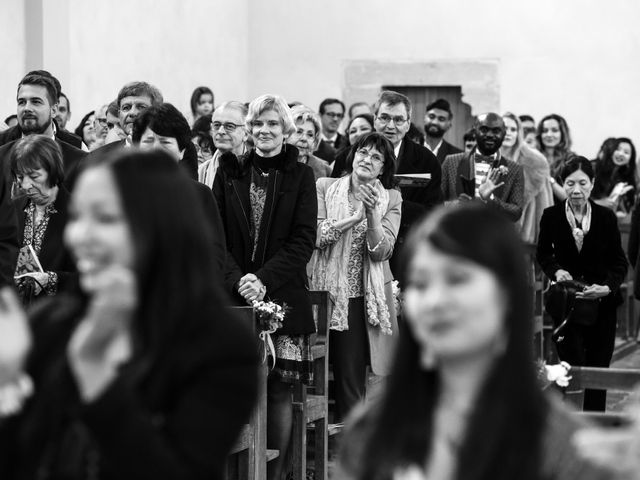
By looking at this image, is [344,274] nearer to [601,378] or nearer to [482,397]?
[601,378]

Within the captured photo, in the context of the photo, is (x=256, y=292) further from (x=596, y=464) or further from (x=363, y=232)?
(x=596, y=464)

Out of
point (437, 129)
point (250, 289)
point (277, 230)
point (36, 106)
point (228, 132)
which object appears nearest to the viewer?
point (250, 289)

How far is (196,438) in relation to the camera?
2396 mm

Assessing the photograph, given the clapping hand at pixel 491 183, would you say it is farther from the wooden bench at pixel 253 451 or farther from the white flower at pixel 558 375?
the white flower at pixel 558 375

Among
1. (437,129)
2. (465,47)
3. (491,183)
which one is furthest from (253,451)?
(465,47)

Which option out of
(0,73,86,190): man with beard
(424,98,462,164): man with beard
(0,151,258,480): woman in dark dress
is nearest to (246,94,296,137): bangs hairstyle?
(0,73,86,190): man with beard

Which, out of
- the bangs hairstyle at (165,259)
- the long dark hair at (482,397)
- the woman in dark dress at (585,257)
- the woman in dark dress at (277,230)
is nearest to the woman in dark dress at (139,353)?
the bangs hairstyle at (165,259)

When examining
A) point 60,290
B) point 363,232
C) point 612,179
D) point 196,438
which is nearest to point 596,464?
point 196,438

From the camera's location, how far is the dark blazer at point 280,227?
6.47m

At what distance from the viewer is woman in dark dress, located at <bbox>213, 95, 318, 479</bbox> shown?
255 inches

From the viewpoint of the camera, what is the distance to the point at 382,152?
24.4ft

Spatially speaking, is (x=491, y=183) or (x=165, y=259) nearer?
(x=165, y=259)

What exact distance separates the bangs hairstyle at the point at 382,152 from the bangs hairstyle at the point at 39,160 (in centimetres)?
215

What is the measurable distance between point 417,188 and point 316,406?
176 centimetres
